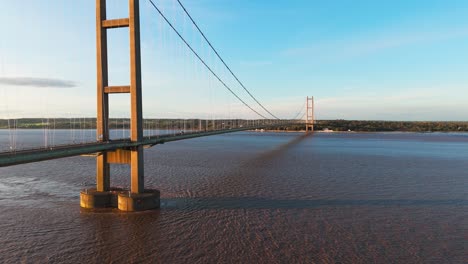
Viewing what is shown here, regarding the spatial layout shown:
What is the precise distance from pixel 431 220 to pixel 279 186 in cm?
800

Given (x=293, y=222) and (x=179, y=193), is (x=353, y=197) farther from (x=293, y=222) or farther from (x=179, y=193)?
(x=179, y=193)

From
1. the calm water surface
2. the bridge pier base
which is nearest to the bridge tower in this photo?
the bridge pier base

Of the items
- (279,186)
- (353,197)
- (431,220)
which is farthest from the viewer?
(279,186)

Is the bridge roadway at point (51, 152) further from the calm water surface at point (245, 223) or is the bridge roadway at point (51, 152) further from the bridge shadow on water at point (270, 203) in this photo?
the bridge shadow on water at point (270, 203)

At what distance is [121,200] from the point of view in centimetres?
1298

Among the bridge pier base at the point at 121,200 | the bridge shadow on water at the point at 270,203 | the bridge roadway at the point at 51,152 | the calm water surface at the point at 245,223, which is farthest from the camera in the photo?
the bridge shadow on water at the point at 270,203

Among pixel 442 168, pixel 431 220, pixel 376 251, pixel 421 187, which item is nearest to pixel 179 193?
pixel 376 251

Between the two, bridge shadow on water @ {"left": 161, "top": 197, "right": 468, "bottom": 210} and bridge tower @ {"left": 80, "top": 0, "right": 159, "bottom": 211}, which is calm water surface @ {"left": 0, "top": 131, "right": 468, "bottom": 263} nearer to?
bridge shadow on water @ {"left": 161, "top": 197, "right": 468, "bottom": 210}

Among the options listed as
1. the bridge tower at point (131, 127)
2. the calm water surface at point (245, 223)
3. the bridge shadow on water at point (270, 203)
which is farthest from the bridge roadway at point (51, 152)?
the bridge shadow on water at point (270, 203)

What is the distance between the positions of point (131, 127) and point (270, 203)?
7.00 m

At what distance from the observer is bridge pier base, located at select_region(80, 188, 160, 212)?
12805 mm

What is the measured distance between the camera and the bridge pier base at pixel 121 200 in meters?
12.8

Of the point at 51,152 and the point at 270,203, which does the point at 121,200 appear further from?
the point at 270,203

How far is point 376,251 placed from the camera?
9.40m
